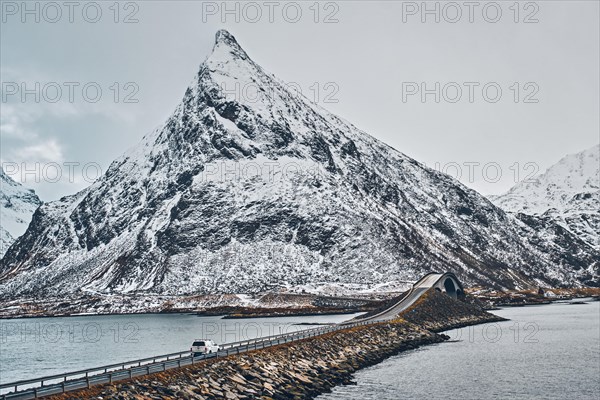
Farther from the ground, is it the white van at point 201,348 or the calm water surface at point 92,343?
the white van at point 201,348

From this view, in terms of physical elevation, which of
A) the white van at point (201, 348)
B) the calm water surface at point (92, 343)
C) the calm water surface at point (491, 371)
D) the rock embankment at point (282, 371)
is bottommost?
the calm water surface at point (92, 343)

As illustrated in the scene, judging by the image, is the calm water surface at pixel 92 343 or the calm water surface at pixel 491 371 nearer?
the calm water surface at pixel 491 371

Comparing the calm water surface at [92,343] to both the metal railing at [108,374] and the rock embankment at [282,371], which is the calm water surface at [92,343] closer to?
the rock embankment at [282,371]

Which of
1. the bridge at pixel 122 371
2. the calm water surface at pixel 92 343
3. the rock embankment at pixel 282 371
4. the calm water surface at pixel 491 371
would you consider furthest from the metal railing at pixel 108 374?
the calm water surface at pixel 92 343

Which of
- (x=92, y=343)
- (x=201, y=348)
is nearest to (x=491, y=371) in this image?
(x=201, y=348)

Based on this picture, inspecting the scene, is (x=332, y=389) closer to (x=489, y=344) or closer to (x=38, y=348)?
(x=489, y=344)

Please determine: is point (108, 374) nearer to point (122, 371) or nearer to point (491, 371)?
point (122, 371)
